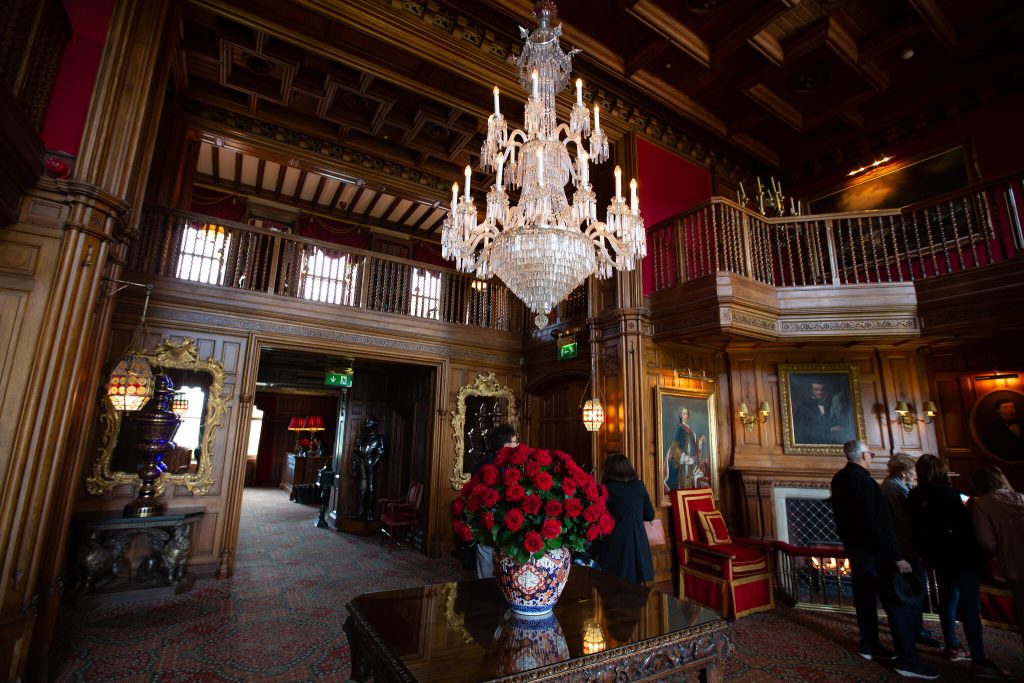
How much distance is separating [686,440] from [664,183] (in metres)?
4.07

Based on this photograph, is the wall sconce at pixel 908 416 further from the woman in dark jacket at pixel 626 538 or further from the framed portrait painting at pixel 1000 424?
the woman in dark jacket at pixel 626 538

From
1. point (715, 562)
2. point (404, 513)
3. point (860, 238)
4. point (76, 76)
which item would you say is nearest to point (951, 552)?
point (715, 562)

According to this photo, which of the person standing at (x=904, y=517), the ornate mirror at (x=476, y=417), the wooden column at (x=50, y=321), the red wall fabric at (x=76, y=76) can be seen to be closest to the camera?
the wooden column at (x=50, y=321)

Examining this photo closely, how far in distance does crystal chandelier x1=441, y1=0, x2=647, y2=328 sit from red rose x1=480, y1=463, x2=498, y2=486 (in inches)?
71.7

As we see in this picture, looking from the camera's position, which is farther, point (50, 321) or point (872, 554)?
point (872, 554)

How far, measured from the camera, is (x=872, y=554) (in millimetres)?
3527

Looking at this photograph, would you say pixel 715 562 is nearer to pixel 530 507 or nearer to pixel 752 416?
pixel 752 416

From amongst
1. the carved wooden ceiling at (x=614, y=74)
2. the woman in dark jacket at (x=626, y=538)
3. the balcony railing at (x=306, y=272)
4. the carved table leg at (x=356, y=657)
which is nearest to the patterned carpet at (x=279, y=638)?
the woman in dark jacket at (x=626, y=538)

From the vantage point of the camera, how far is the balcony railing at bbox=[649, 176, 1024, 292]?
4801 millimetres

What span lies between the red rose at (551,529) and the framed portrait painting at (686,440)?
13.7 ft

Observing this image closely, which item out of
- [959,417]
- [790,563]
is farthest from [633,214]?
[959,417]

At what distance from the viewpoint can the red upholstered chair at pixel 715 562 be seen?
15.5 feet

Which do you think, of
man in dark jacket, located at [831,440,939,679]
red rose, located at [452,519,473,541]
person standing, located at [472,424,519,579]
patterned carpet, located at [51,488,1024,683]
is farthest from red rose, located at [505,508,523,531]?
man in dark jacket, located at [831,440,939,679]

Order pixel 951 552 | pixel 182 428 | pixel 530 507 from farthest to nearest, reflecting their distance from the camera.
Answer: pixel 182 428 < pixel 951 552 < pixel 530 507
